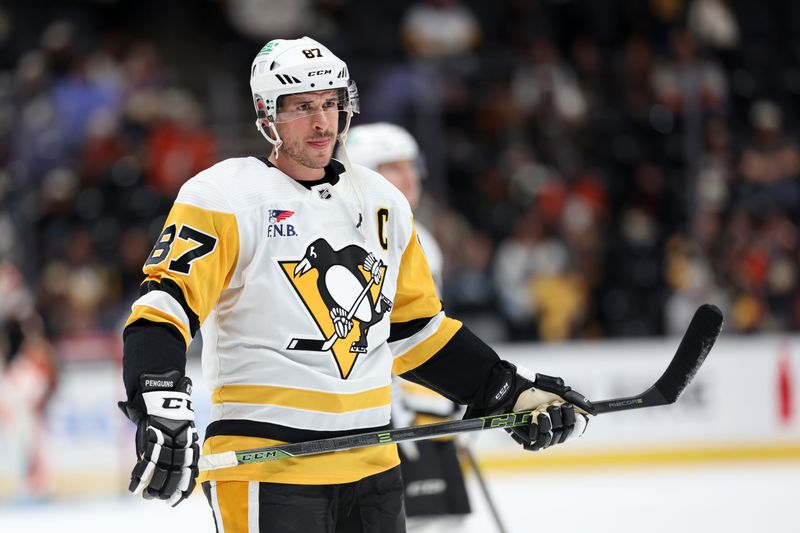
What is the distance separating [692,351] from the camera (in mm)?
2629

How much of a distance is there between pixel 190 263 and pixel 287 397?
0.99 ft

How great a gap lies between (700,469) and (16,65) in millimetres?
5230

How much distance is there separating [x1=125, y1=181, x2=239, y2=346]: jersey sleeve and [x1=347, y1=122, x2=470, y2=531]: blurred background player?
1157mm

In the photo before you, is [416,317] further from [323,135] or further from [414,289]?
[323,135]

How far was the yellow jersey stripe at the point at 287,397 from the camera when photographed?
7.36ft

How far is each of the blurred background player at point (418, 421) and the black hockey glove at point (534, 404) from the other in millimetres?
780

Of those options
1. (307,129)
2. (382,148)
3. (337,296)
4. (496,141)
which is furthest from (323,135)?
(496,141)

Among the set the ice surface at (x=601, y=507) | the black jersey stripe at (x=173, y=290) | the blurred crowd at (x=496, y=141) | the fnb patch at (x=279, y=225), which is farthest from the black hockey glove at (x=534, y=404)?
the blurred crowd at (x=496, y=141)

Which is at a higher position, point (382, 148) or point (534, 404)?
point (382, 148)

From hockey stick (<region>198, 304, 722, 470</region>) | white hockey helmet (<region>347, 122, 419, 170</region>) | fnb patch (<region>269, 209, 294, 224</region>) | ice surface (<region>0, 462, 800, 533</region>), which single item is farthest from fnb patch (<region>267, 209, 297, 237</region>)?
ice surface (<region>0, 462, 800, 533</region>)

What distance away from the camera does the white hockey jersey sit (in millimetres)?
2217

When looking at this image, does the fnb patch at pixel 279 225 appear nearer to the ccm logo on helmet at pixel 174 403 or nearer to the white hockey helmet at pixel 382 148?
the ccm logo on helmet at pixel 174 403

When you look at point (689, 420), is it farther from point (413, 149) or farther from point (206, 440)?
point (206, 440)

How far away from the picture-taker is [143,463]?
6.49 ft
